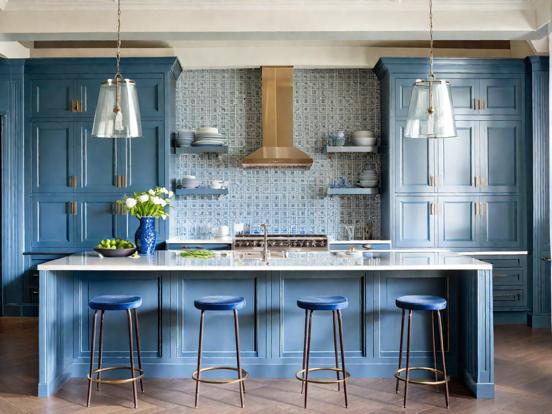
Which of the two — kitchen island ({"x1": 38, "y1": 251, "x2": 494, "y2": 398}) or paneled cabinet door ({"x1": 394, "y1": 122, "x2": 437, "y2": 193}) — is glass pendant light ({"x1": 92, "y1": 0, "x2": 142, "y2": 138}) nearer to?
kitchen island ({"x1": 38, "y1": 251, "x2": 494, "y2": 398})

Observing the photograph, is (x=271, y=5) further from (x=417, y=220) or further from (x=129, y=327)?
(x=129, y=327)

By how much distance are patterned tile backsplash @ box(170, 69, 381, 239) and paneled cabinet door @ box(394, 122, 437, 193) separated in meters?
0.68

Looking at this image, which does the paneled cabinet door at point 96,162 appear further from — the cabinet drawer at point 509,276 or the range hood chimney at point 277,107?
the cabinet drawer at point 509,276

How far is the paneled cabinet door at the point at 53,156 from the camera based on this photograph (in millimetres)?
6664

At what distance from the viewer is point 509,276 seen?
664 cm

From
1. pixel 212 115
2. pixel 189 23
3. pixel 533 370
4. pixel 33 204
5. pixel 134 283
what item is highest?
pixel 189 23

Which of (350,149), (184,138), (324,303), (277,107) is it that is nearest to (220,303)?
(324,303)

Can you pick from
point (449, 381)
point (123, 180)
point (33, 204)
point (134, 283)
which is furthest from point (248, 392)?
point (33, 204)

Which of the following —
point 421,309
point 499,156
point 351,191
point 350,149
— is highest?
point 350,149

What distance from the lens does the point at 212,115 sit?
7281mm

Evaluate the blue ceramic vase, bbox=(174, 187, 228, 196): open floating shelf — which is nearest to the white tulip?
the blue ceramic vase

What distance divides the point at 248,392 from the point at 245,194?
3412 mm

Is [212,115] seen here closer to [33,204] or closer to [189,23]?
[189,23]

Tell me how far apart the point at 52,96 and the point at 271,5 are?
108 inches
